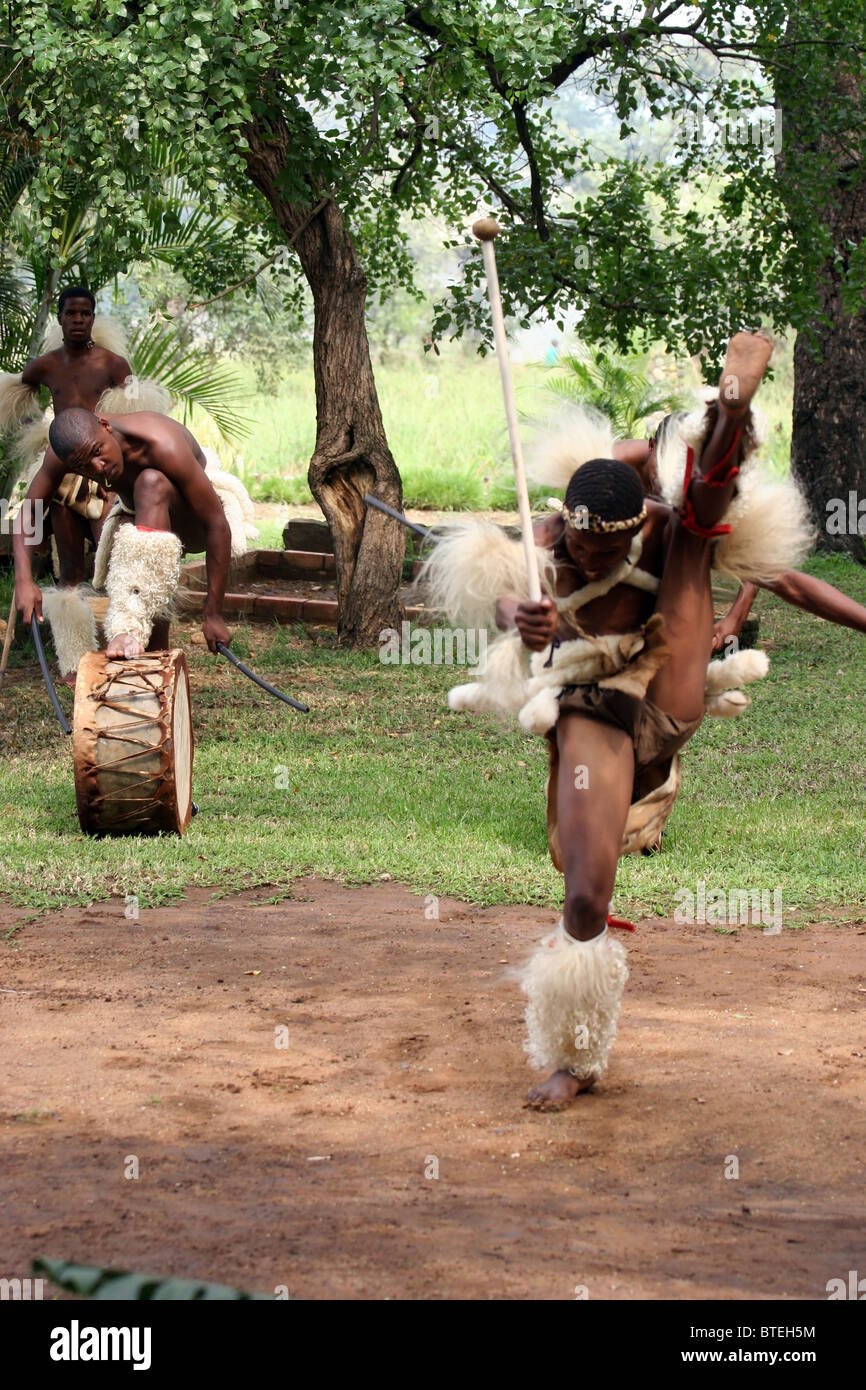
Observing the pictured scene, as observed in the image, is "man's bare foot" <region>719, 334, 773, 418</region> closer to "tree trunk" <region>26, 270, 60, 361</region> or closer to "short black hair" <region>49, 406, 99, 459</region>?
"short black hair" <region>49, 406, 99, 459</region>

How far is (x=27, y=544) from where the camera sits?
7977mm

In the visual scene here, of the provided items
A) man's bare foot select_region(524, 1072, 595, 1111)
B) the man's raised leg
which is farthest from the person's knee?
man's bare foot select_region(524, 1072, 595, 1111)

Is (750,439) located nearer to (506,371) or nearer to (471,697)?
(506,371)

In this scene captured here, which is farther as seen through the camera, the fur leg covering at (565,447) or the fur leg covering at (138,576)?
the fur leg covering at (138,576)

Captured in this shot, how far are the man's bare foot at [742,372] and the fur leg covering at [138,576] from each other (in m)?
3.83

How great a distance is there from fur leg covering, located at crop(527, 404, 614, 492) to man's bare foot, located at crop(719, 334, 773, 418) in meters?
0.50

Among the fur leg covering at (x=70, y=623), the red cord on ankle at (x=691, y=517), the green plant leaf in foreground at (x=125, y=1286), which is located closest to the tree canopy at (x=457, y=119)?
the fur leg covering at (x=70, y=623)

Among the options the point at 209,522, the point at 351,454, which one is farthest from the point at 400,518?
the point at 351,454

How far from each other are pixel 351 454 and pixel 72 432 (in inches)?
174

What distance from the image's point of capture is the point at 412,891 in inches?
239

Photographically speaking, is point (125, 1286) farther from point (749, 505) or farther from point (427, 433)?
point (427, 433)

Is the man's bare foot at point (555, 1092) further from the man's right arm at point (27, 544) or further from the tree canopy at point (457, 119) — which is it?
the tree canopy at point (457, 119)

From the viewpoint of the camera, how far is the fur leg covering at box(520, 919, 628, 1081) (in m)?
3.79

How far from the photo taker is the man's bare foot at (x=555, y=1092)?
3850mm
